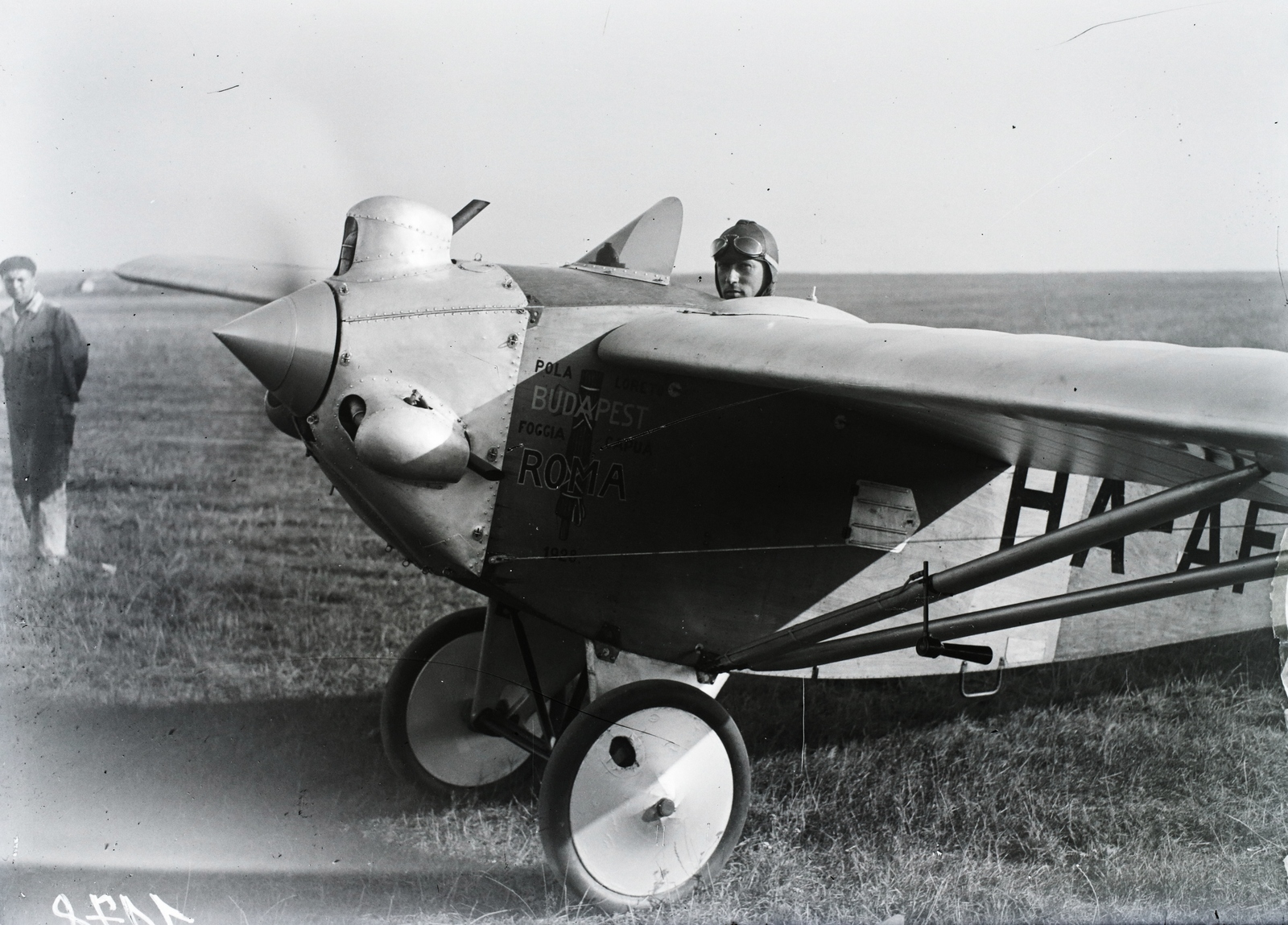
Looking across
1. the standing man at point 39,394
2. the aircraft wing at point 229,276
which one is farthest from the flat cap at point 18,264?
the aircraft wing at point 229,276

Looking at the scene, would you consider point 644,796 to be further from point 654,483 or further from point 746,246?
point 746,246

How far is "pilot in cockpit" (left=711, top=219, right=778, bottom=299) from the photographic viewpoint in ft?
15.5

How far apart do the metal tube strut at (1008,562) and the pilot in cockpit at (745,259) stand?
1747 millimetres

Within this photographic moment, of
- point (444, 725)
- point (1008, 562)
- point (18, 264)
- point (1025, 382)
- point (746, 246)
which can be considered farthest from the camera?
point (444, 725)

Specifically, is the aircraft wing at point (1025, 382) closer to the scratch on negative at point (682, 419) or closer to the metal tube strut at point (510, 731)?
the scratch on negative at point (682, 419)

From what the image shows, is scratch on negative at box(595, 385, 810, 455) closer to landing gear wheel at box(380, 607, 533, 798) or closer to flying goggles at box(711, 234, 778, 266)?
flying goggles at box(711, 234, 778, 266)

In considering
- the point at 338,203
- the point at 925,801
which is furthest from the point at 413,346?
the point at 925,801

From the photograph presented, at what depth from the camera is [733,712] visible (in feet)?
19.7

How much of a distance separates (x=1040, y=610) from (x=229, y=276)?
341 centimetres

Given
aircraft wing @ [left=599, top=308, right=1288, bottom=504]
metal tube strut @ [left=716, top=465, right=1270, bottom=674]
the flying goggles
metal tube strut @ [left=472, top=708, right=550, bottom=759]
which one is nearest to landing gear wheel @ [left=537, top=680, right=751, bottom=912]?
metal tube strut @ [left=716, top=465, right=1270, bottom=674]

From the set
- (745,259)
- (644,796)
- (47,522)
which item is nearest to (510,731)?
(644,796)

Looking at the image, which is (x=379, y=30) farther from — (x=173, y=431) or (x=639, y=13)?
(x=173, y=431)

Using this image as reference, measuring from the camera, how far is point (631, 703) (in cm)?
372

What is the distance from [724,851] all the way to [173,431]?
4083 mm
